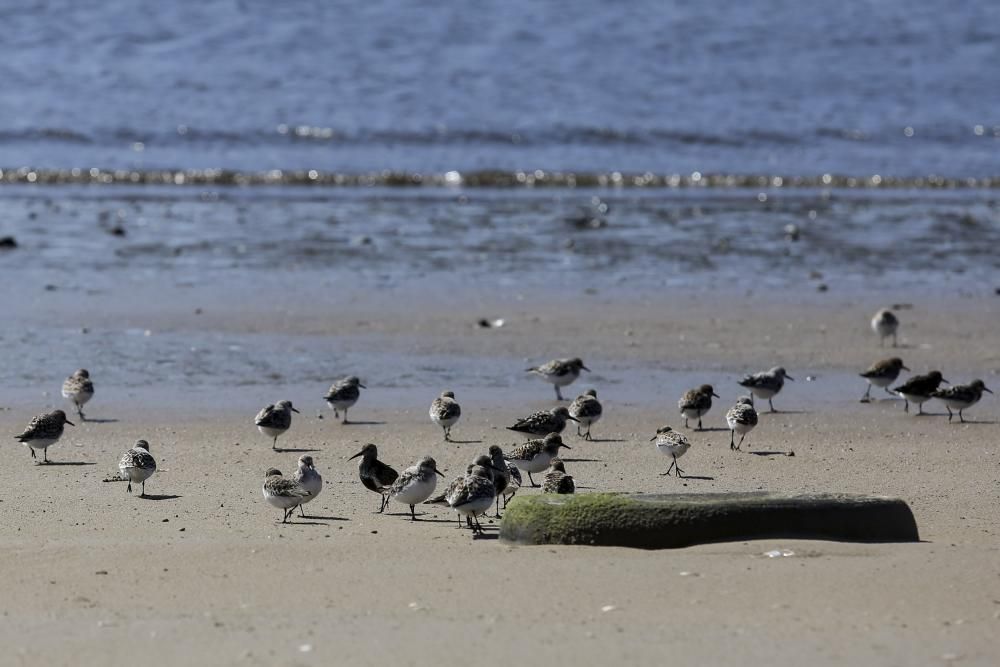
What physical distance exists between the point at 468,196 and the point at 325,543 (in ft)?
81.1

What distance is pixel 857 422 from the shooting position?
46.0 ft

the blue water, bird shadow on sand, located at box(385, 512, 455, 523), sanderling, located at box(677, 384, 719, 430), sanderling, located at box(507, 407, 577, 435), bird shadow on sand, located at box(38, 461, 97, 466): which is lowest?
bird shadow on sand, located at box(385, 512, 455, 523)

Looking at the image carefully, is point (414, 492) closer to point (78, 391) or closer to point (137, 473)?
point (137, 473)

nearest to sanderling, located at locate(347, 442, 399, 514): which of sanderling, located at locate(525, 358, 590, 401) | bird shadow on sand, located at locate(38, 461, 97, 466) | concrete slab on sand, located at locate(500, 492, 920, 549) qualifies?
concrete slab on sand, located at locate(500, 492, 920, 549)

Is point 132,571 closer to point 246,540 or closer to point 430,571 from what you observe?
point 246,540

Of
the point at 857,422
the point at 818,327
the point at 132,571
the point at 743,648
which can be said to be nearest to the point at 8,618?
the point at 132,571

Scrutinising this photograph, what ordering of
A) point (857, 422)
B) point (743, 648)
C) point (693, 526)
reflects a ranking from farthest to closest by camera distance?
point (857, 422) → point (693, 526) → point (743, 648)

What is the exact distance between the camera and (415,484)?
1046cm

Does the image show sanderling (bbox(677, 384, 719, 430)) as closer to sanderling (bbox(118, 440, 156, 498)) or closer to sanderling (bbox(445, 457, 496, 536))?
sanderling (bbox(445, 457, 496, 536))

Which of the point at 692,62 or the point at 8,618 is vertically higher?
the point at 692,62

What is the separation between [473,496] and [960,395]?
19.6 feet

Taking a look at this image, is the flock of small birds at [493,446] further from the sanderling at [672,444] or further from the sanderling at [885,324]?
the sanderling at [885,324]

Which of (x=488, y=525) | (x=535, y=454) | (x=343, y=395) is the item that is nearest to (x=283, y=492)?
(x=488, y=525)

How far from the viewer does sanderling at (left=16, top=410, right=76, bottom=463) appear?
12148 millimetres
